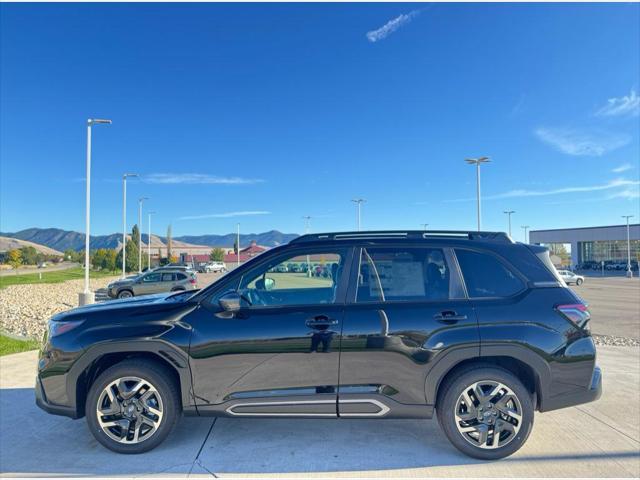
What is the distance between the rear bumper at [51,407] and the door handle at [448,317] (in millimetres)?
3224

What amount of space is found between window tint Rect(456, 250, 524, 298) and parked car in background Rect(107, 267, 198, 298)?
51.5ft

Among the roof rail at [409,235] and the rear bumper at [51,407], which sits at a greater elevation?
the roof rail at [409,235]

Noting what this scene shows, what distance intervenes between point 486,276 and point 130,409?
130 inches

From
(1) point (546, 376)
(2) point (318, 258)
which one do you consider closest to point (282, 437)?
(2) point (318, 258)

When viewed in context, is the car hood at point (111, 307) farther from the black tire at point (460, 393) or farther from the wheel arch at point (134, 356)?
the black tire at point (460, 393)

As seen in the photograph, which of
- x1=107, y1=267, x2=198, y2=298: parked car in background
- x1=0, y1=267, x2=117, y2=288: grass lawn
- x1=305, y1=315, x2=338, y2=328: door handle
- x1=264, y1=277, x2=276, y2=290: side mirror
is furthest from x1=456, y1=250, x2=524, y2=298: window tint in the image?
x1=0, y1=267, x2=117, y2=288: grass lawn

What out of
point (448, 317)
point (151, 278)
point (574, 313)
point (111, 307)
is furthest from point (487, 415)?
point (151, 278)

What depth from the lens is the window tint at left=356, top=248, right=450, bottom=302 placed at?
3.33 meters

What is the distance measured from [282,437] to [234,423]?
1.96 ft

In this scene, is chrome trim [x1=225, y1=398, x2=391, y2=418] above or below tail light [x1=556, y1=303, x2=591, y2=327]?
below

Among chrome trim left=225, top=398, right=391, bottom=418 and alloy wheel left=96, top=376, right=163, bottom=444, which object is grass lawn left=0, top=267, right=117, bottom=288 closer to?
alloy wheel left=96, top=376, right=163, bottom=444

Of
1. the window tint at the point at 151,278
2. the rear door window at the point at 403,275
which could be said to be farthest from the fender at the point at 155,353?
the window tint at the point at 151,278

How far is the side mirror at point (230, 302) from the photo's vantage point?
10.5 feet

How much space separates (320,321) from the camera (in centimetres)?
321
